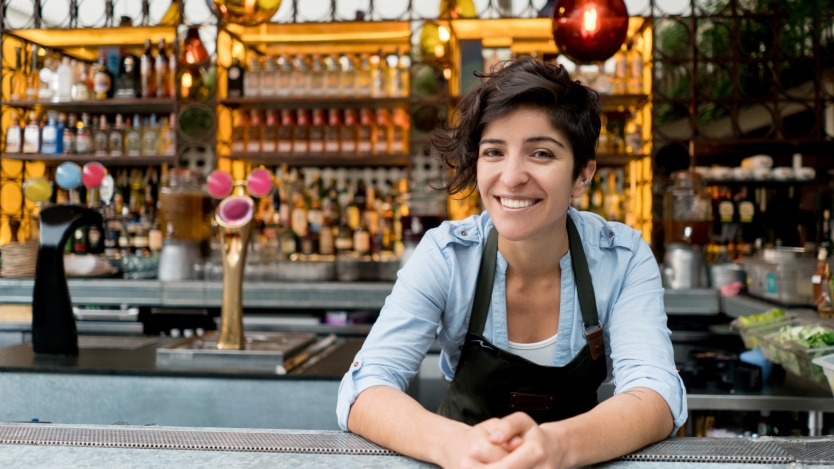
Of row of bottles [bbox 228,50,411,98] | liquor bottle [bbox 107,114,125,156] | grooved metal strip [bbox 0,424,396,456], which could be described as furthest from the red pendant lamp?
liquor bottle [bbox 107,114,125,156]

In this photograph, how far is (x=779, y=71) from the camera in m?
4.04

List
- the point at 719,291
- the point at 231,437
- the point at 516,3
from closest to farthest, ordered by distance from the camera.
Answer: the point at 231,437 < the point at 719,291 < the point at 516,3

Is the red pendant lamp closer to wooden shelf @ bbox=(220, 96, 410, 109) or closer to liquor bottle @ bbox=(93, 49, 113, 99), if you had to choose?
wooden shelf @ bbox=(220, 96, 410, 109)

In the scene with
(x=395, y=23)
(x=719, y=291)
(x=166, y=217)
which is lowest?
(x=719, y=291)

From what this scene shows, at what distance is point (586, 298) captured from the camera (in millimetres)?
1228

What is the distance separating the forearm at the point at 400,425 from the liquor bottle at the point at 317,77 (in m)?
3.35

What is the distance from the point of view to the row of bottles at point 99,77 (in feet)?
14.1

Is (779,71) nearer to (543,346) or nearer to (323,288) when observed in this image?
(323,288)

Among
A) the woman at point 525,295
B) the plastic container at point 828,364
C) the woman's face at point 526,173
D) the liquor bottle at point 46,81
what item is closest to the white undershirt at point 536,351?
the woman at point 525,295

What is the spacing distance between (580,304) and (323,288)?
7.06 ft

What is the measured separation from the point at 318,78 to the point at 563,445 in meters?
3.67

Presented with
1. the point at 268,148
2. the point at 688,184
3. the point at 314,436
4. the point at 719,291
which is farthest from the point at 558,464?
the point at 268,148

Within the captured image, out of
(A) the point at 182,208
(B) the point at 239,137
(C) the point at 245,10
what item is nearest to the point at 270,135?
(B) the point at 239,137

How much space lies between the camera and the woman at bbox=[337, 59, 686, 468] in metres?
1.08
